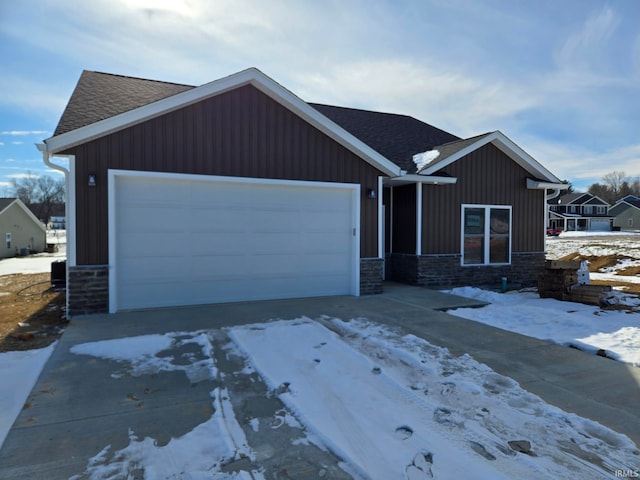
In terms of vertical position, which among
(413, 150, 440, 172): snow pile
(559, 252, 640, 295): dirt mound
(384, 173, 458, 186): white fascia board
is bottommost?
(559, 252, 640, 295): dirt mound

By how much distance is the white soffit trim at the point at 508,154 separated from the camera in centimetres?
955

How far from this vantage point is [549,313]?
666cm

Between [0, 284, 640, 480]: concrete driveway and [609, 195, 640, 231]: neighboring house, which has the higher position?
[609, 195, 640, 231]: neighboring house

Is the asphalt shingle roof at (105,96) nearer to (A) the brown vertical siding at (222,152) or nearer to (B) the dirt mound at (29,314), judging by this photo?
(A) the brown vertical siding at (222,152)

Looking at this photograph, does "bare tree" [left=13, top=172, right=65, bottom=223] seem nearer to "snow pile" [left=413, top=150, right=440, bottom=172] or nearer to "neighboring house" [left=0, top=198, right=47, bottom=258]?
"neighboring house" [left=0, top=198, right=47, bottom=258]

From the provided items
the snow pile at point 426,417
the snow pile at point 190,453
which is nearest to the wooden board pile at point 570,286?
the snow pile at point 426,417

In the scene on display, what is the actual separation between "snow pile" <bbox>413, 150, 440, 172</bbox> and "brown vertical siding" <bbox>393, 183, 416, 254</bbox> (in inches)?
20.5

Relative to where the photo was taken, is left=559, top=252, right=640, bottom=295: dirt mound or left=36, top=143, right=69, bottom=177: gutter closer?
left=36, top=143, right=69, bottom=177: gutter

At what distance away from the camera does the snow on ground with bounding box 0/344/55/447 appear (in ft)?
10.1

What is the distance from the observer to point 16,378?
380 cm

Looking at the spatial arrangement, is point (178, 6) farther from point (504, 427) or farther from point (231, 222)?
point (504, 427)

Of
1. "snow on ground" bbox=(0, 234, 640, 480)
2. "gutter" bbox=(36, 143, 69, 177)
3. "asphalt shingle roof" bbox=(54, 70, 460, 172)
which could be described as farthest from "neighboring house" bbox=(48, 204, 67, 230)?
"snow on ground" bbox=(0, 234, 640, 480)

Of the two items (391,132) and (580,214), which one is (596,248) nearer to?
(391,132)

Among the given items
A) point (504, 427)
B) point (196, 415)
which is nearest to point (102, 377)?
point (196, 415)
